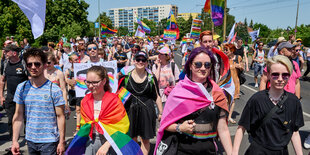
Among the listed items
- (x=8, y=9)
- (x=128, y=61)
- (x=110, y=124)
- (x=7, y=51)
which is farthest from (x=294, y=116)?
(x=8, y=9)

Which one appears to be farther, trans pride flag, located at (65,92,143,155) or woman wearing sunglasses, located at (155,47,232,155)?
trans pride flag, located at (65,92,143,155)

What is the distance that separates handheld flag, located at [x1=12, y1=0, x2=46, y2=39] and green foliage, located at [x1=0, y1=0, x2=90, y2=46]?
99.3ft

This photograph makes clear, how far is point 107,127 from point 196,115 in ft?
3.40

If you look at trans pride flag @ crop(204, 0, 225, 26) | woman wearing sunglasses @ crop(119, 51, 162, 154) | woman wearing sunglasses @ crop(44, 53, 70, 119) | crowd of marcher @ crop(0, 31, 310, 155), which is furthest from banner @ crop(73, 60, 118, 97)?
trans pride flag @ crop(204, 0, 225, 26)

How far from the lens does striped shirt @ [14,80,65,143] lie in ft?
9.59

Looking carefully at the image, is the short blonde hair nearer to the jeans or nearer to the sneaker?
the jeans

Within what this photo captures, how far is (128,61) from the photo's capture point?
30.7ft

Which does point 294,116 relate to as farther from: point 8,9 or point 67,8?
point 67,8

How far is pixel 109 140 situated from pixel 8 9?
3839cm

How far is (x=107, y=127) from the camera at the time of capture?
285cm

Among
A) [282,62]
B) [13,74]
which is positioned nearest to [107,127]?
[282,62]

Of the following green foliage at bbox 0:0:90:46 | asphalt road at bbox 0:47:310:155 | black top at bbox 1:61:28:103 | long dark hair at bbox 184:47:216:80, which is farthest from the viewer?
green foliage at bbox 0:0:90:46

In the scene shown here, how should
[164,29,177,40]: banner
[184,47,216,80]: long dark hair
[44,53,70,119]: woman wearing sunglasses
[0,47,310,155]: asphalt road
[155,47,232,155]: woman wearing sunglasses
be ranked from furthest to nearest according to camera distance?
[164,29,177,40]: banner → [0,47,310,155]: asphalt road → [44,53,70,119]: woman wearing sunglasses → [184,47,216,80]: long dark hair → [155,47,232,155]: woman wearing sunglasses

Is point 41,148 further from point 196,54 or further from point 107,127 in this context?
point 196,54
